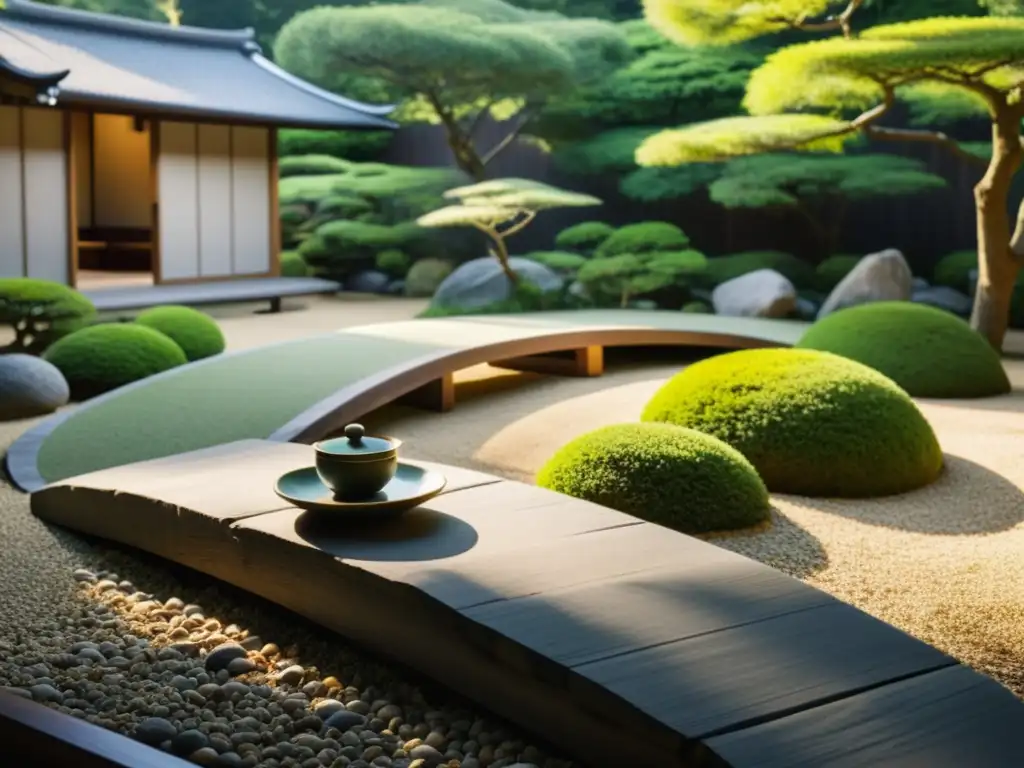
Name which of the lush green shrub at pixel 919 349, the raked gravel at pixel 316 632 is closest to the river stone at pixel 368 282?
the lush green shrub at pixel 919 349

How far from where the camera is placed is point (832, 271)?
540 inches

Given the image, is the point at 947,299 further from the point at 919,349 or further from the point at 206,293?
the point at 206,293

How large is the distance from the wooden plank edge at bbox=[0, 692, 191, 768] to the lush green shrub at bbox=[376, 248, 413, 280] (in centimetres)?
1407

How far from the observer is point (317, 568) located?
3.27 meters

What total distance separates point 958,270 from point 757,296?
2513mm

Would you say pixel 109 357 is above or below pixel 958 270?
below

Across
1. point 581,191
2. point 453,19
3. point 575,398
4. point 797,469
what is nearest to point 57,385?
point 575,398

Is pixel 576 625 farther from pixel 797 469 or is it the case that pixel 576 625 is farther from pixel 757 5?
pixel 757 5

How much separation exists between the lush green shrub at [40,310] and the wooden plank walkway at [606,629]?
5.31m

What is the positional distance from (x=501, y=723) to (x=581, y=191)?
14.0m

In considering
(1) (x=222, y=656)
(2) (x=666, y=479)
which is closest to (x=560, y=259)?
(2) (x=666, y=479)

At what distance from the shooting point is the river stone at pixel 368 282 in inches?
657

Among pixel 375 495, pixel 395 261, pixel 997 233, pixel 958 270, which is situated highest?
pixel 997 233

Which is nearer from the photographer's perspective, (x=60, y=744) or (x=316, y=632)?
(x=60, y=744)
